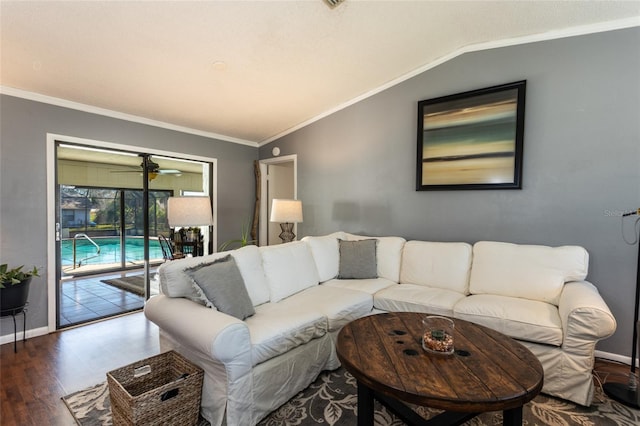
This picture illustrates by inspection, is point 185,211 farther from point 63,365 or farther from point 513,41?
point 513,41

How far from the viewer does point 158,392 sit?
5.25 feet

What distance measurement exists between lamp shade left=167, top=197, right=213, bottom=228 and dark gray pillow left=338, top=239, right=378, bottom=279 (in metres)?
1.55

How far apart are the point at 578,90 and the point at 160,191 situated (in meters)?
4.95

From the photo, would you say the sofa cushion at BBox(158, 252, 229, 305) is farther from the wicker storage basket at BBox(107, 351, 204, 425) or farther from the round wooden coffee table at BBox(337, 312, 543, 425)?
the round wooden coffee table at BBox(337, 312, 543, 425)

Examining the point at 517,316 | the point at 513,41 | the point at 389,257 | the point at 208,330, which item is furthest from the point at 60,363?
the point at 513,41

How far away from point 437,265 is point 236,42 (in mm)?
2832

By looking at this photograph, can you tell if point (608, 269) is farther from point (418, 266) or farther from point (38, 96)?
point (38, 96)

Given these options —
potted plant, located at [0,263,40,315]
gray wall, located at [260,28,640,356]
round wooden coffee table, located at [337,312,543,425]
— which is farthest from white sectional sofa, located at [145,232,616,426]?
potted plant, located at [0,263,40,315]

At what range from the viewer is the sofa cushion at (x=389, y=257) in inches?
132

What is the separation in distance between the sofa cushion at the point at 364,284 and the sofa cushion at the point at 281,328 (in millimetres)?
763

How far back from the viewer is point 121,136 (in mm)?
3639

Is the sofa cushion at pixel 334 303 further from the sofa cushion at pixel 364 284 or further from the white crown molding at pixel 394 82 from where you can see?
the white crown molding at pixel 394 82

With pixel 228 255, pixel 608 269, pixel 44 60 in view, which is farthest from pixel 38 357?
pixel 608 269

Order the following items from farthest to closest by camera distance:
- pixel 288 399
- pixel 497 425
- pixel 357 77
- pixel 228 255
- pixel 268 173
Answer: pixel 268 173 < pixel 357 77 < pixel 228 255 < pixel 288 399 < pixel 497 425
